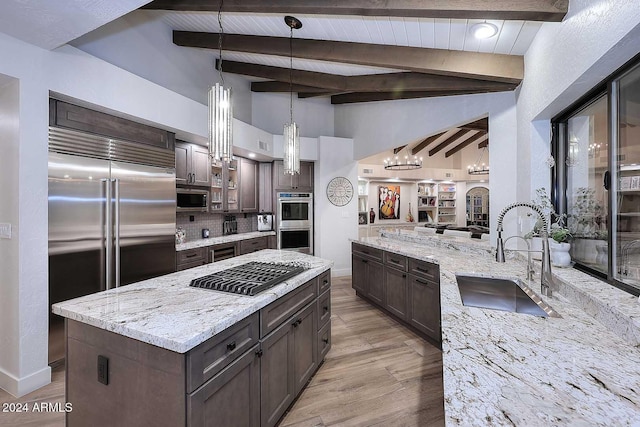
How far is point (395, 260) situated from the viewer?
340 cm

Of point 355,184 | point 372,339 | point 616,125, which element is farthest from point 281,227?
point 616,125

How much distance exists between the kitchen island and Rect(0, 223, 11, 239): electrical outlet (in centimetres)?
126

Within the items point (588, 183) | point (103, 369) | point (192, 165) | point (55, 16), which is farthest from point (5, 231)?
point (588, 183)

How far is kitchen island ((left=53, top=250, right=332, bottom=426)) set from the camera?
1.15 meters

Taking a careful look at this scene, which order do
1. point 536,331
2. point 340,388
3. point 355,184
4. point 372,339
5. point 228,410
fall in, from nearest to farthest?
point 536,331, point 228,410, point 340,388, point 372,339, point 355,184

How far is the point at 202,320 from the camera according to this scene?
1.26 meters

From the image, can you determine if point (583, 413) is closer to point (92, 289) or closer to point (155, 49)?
point (92, 289)

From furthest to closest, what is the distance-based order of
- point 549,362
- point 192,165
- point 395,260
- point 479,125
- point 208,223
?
point 479,125, point 208,223, point 192,165, point 395,260, point 549,362

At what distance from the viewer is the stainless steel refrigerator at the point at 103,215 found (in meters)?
2.39

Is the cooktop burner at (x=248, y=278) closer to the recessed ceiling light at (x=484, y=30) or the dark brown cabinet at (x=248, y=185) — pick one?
the recessed ceiling light at (x=484, y=30)

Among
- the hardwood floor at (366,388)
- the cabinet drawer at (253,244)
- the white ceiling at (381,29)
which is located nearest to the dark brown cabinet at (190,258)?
the cabinet drawer at (253,244)

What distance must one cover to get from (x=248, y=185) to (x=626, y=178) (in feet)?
15.3

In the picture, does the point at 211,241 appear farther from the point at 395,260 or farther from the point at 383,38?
the point at 383,38

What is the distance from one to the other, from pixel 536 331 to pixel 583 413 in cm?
54
